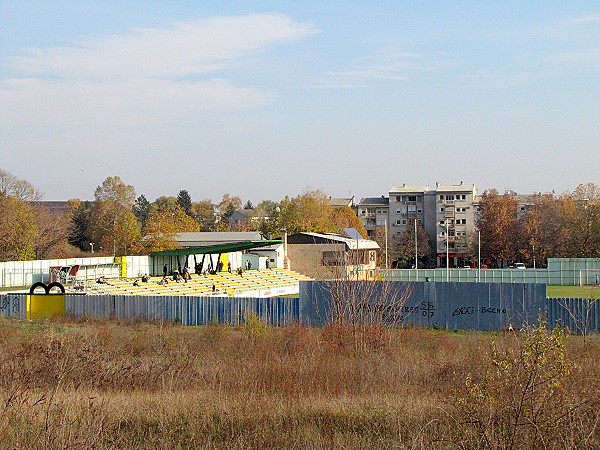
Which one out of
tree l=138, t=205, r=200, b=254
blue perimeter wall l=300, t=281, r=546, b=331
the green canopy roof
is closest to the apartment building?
tree l=138, t=205, r=200, b=254

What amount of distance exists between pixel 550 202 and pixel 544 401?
277 feet

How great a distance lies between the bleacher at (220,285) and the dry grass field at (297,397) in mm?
29409

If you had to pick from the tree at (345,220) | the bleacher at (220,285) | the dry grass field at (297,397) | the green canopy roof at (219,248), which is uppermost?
the tree at (345,220)

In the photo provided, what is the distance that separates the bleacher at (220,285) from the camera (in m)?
49.0

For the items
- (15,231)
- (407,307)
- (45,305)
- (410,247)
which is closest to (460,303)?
(407,307)

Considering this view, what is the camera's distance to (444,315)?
31766 mm

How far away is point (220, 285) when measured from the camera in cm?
5650

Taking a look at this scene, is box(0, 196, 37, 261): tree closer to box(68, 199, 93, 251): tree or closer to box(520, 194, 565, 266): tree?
box(68, 199, 93, 251): tree

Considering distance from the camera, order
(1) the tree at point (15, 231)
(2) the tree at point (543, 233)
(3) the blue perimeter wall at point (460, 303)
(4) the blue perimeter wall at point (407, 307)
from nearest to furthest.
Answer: (4) the blue perimeter wall at point (407, 307) < (3) the blue perimeter wall at point (460, 303) < (1) the tree at point (15, 231) < (2) the tree at point (543, 233)

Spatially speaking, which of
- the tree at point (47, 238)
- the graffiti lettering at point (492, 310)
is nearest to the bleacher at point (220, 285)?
the tree at point (47, 238)

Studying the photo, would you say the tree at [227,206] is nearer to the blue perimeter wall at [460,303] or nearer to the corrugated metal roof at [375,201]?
the corrugated metal roof at [375,201]

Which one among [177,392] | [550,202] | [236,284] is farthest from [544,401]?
[550,202]

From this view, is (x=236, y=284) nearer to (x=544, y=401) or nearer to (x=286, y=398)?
(x=286, y=398)

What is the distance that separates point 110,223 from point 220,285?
45.9m
